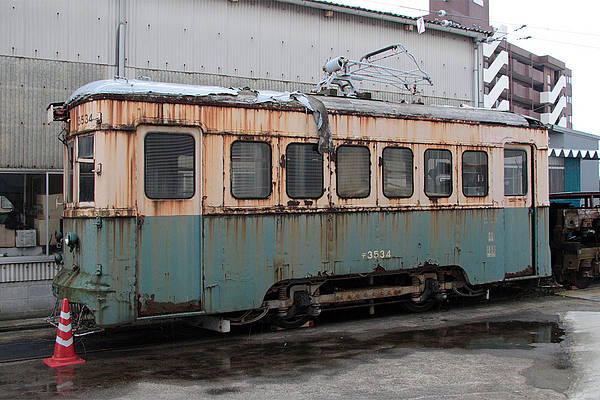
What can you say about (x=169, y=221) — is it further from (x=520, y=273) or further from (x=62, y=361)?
(x=520, y=273)

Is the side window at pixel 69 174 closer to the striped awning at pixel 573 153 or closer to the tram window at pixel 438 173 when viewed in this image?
the tram window at pixel 438 173

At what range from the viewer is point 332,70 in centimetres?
1098

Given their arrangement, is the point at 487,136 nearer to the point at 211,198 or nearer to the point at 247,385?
the point at 211,198

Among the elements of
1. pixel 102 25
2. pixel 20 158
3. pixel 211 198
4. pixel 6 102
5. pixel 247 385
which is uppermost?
pixel 102 25

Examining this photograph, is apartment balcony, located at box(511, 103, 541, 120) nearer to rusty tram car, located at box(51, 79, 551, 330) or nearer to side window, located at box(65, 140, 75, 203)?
rusty tram car, located at box(51, 79, 551, 330)

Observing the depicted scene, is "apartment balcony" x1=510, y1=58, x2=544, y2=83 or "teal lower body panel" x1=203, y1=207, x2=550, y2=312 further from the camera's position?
"apartment balcony" x1=510, y1=58, x2=544, y2=83

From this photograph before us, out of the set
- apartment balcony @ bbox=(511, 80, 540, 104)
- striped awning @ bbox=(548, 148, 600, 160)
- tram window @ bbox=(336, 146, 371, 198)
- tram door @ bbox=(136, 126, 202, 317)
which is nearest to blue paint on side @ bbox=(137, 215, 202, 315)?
tram door @ bbox=(136, 126, 202, 317)

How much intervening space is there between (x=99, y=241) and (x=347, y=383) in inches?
142

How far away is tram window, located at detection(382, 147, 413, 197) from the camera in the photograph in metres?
9.70

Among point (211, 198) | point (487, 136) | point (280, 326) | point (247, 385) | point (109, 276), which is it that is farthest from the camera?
point (487, 136)

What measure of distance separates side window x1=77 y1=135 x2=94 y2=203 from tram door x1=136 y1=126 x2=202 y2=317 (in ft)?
2.08

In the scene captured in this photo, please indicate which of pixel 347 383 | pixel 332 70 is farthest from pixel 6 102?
pixel 347 383

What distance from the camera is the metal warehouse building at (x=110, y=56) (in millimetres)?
10969

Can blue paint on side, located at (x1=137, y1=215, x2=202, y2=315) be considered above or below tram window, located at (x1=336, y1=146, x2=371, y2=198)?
below
